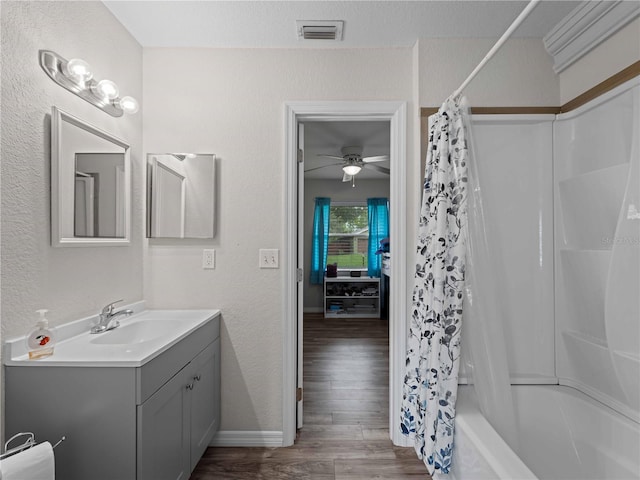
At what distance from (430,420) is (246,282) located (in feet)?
4.17

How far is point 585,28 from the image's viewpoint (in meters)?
1.74

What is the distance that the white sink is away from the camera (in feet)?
5.51

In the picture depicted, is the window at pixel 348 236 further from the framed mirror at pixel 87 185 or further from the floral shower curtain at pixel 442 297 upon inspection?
the floral shower curtain at pixel 442 297

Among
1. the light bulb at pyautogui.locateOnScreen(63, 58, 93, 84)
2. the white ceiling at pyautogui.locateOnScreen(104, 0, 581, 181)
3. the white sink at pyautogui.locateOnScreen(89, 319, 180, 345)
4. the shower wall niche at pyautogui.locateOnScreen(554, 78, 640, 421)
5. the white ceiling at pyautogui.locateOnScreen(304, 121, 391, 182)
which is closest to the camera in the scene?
the shower wall niche at pyautogui.locateOnScreen(554, 78, 640, 421)

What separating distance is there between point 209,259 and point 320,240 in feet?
13.5

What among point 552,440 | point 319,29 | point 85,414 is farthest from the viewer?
point 319,29


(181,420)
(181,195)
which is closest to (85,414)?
(181,420)

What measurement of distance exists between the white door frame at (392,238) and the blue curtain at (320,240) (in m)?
4.02

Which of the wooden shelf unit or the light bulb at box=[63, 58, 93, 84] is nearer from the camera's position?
the light bulb at box=[63, 58, 93, 84]

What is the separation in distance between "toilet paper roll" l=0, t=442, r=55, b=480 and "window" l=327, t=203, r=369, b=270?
5445 mm

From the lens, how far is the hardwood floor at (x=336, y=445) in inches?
77.1

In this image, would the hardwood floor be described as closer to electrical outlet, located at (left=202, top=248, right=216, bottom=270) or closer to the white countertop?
the white countertop

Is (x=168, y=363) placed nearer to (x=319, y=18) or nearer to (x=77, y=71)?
(x=77, y=71)

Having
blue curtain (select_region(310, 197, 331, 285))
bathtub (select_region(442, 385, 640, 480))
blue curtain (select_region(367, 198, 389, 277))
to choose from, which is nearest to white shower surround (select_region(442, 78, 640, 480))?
bathtub (select_region(442, 385, 640, 480))
